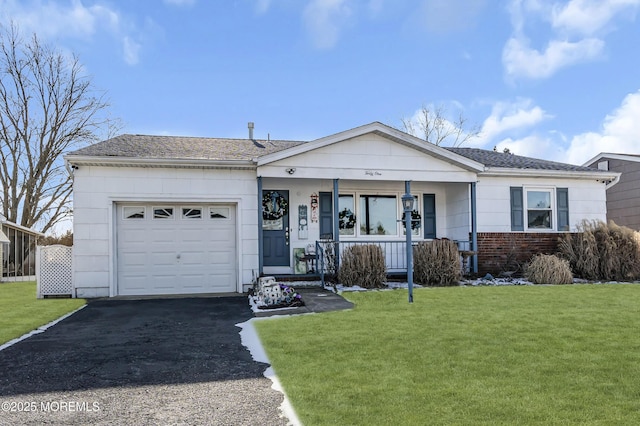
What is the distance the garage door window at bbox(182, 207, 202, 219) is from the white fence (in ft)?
8.67

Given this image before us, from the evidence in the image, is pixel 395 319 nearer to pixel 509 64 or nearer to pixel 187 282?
pixel 187 282

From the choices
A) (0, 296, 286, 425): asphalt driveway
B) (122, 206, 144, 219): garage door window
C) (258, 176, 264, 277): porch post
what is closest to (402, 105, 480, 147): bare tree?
(258, 176, 264, 277): porch post

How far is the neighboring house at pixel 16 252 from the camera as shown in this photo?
18719mm

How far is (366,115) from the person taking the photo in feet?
73.7

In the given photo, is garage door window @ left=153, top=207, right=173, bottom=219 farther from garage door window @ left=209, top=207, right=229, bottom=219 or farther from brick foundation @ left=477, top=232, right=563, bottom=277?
brick foundation @ left=477, top=232, right=563, bottom=277

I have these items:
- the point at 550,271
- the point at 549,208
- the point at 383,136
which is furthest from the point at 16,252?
the point at 549,208

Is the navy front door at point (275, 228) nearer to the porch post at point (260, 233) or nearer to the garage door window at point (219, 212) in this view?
the porch post at point (260, 233)

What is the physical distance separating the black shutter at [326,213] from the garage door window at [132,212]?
180 inches

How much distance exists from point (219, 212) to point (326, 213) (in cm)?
293

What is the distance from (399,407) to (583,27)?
547 inches

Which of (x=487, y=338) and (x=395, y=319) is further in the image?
(x=395, y=319)

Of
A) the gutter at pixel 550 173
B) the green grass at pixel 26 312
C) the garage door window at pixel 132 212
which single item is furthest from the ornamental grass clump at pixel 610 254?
the green grass at pixel 26 312

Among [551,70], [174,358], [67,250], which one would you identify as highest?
[551,70]

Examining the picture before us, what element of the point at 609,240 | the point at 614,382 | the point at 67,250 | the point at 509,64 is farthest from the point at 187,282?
the point at 509,64
